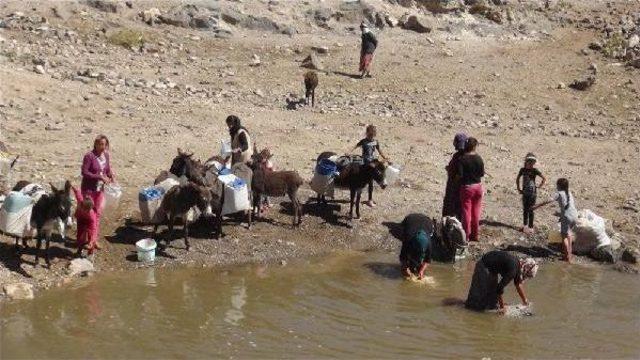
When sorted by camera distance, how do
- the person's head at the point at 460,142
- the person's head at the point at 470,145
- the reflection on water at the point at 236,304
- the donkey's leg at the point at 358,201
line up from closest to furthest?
the reflection on water at the point at 236,304 < the person's head at the point at 470,145 < the person's head at the point at 460,142 < the donkey's leg at the point at 358,201

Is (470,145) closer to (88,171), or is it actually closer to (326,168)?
(326,168)

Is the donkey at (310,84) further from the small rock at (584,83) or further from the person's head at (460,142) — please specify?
the small rock at (584,83)

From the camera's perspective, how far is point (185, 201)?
11.8 metres

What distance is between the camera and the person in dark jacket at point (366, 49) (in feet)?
80.1

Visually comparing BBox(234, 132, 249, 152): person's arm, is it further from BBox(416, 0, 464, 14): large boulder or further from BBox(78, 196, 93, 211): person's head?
BBox(416, 0, 464, 14): large boulder

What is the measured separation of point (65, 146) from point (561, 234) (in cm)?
931

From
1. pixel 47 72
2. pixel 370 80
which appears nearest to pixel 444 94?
pixel 370 80

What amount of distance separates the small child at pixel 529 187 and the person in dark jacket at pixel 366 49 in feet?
36.4

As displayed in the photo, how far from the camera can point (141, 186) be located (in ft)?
46.8

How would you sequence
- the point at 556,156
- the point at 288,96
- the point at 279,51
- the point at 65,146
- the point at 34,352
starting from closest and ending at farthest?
the point at 34,352 < the point at 65,146 < the point at 556,156 < the point at 288,96 < the point at 279,51

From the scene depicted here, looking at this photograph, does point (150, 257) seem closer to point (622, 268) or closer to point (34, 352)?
point (34, 352)

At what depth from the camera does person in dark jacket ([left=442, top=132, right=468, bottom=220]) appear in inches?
511

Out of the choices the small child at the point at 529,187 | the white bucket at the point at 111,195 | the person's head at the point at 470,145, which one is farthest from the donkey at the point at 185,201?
the small child at the point at 529,187

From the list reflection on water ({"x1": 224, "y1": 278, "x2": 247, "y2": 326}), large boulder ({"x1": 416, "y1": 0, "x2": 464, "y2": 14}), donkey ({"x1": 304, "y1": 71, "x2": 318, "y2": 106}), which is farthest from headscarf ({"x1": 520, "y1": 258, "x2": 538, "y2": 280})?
large boulder ({"x1": 416, "y1": 0, "x2": 464, "y2": 14})
